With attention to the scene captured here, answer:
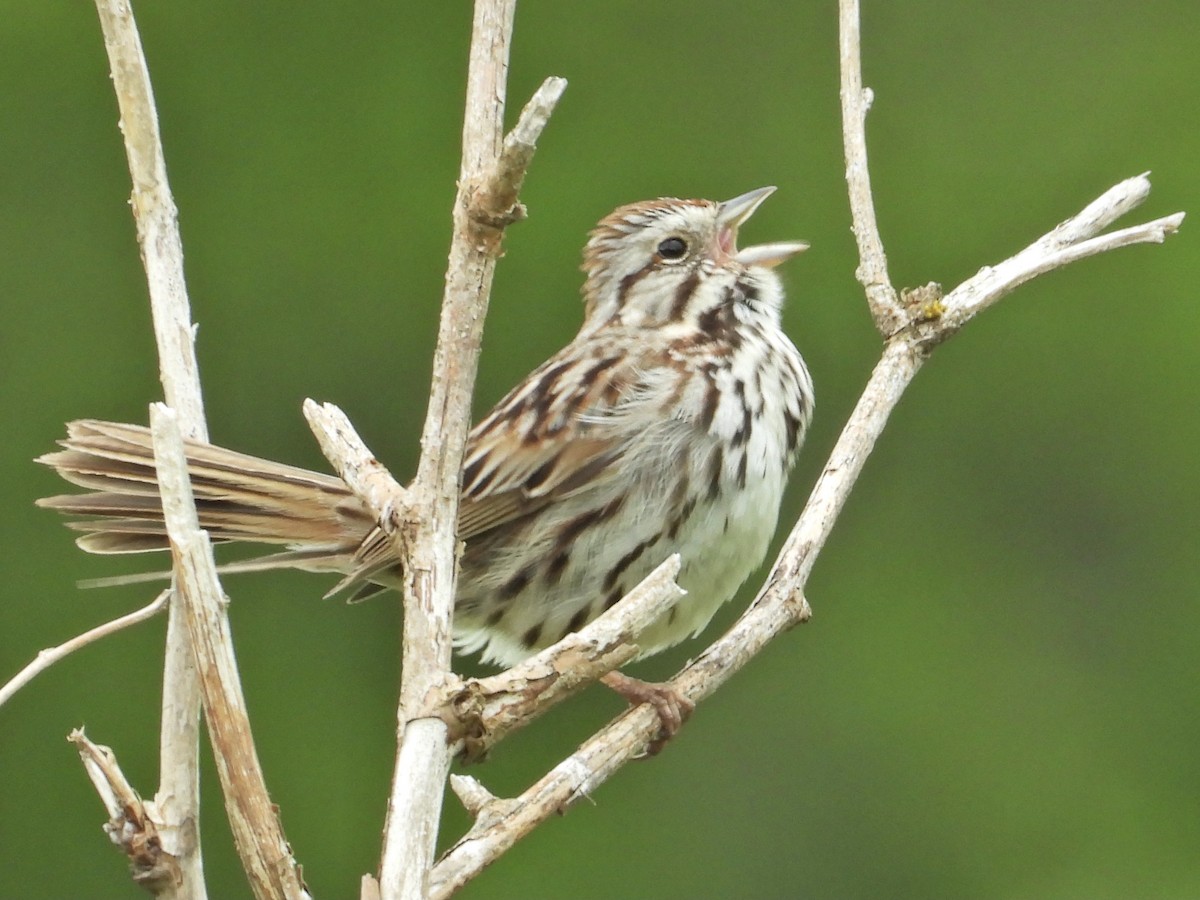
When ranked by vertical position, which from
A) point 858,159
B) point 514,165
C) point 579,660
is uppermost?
point 858,159

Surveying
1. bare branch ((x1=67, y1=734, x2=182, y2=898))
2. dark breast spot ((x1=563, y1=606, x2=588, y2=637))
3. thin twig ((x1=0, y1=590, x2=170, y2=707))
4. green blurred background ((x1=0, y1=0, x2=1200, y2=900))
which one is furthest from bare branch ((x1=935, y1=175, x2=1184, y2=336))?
green blurred background ((x1=0, y1=0, x2=1200, y2=900))

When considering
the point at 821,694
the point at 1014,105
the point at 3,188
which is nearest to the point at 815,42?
the point at 1014,105

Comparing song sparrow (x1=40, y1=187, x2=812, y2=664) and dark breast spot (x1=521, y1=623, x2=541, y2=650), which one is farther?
dark breast spot (x1=521, y1=623, x2=541, y2=650)

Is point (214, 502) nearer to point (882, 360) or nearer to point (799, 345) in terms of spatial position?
point (882, 360)

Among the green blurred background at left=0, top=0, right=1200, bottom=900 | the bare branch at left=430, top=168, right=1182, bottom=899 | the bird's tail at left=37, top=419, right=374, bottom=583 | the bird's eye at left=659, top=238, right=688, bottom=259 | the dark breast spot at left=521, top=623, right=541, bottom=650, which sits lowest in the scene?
the bare branch at left=430, top=168, right=1182, bottom=899

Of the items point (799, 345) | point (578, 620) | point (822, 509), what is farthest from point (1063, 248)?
point (799, 345)

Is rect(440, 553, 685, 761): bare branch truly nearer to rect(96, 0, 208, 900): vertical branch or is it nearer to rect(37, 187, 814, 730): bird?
rect(96, 0, 208, 900): vertical branch

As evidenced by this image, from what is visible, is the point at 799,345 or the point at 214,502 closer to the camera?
the point at 214,502
